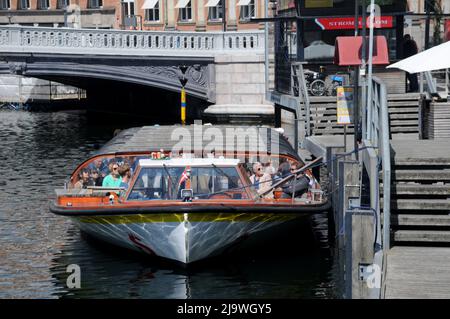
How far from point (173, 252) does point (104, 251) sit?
274 cm

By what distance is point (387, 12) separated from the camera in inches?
1661

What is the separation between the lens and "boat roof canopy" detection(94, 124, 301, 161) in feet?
87.3

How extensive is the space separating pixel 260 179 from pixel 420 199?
5395 mm

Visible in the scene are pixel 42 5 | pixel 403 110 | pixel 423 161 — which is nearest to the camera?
pixel 423 161

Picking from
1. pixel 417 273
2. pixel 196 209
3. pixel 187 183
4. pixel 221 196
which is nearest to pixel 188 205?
pixel 196 209

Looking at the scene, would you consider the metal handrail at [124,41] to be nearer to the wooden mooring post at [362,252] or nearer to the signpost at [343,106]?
the signpost at [343,106]

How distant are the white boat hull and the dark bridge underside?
3002cm

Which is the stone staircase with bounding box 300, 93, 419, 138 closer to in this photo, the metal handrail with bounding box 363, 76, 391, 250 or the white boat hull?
the white boat hull

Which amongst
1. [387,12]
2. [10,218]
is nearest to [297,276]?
[10,218]

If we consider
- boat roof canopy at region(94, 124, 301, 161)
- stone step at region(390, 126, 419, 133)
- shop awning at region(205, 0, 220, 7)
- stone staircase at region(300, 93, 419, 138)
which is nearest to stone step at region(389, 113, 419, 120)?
stone staircase at region(300, 93, 419, 138)

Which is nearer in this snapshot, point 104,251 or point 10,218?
point 104,251

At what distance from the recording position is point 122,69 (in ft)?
187

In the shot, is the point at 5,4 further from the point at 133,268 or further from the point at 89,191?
the point at 133,268
